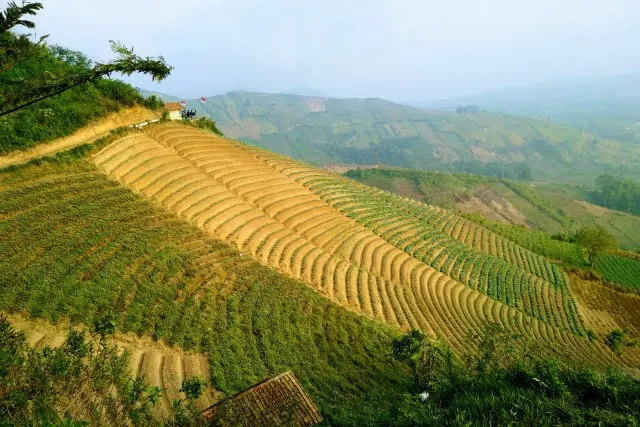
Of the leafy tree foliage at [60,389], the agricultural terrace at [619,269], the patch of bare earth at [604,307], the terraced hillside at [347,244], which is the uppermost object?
the leafy tree foliage at [60,389]

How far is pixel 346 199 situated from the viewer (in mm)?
40531

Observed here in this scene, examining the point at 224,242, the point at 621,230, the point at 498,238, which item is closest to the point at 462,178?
the point at 621,230

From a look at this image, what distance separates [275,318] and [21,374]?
490 inches

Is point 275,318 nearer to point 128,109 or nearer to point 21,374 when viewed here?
point 21,374

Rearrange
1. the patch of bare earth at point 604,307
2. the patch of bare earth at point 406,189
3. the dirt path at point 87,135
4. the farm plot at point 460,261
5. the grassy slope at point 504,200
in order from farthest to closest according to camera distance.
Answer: the patch of bare earth at point 406,189
the grassy slope at point 504,200
the patch of bare earth at point 604,307
the farm plot at point 460,261
the dirt path at point 87,135

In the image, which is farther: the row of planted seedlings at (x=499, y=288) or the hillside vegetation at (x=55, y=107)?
the row of planted seedlings at (x=499, y=288)

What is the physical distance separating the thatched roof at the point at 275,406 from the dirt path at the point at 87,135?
19.3 metres

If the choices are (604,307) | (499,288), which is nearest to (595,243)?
(604,307)

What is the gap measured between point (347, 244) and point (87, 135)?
20.5 meters

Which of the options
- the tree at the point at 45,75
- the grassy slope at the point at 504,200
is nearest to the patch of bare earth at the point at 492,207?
the grassy slope at the point at 504,200

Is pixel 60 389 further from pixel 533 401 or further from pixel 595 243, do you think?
pixel 595 243

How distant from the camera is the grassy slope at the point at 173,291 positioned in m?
15.7

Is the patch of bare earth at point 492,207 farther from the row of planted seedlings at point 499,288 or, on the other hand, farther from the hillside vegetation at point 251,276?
the row of planted seedlings at point 499,288

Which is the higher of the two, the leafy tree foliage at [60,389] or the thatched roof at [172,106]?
the thatched roof at [172,106]
